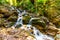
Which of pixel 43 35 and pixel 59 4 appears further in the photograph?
pixel 59 4

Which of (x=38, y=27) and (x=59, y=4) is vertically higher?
(x=59, y=4)

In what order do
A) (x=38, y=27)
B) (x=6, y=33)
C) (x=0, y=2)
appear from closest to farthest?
1. (x=6, y=33)
2. (x=38, y=27)
3. (x=0, y=2)

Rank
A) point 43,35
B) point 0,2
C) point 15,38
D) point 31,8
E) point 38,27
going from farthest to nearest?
point 0,2 → point 31,8 → point 38,27 → point 43,35 → point 15,38

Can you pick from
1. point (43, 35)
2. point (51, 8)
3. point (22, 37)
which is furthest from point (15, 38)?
point (51, 8)

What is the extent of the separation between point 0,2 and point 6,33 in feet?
28.9

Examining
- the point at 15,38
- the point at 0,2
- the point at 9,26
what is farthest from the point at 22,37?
the point at 0,2

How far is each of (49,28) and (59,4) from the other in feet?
14.4

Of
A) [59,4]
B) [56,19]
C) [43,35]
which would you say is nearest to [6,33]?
[43,35]

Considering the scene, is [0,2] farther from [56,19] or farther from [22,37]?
[22,37]

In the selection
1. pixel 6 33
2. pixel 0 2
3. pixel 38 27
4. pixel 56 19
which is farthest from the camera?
pixel 0 2

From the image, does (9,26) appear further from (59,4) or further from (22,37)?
(59,4)

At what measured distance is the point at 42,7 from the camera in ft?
41.9

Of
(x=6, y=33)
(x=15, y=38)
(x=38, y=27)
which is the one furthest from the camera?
(x=38, y=27)

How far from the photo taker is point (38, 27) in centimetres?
896
